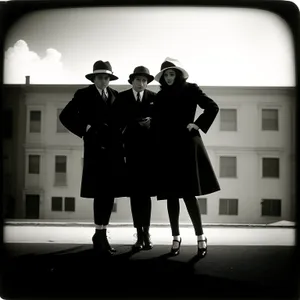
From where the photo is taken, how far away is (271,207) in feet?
6.34

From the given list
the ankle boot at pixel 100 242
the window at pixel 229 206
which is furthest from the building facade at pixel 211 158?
the ankle boot at pixel 100 242

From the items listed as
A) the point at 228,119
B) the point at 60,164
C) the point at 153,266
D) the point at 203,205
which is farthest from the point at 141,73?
the point at 153,266

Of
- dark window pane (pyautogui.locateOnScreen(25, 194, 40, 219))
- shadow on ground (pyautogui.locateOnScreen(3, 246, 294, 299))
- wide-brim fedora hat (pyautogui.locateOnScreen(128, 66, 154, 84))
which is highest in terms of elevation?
wide-brim fedora hat (pyautogui.locateOnScreen(128, 66, 154, 84))

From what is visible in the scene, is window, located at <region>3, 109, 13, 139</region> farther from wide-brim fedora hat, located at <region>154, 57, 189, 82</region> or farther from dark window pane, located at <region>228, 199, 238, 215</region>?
dark window pane, located at <region>228, 199, 238, 215</region>

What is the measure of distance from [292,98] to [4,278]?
1619 mm

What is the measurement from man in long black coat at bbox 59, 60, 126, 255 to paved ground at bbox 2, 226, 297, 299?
0.10m

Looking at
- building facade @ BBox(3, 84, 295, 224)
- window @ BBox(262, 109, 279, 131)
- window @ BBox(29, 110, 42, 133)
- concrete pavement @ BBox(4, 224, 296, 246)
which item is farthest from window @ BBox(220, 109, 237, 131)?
window @ BBox(29, 110, 42, 133)

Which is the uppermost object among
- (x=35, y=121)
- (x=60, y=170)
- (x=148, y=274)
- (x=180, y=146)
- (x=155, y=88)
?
(x=155, y=88)

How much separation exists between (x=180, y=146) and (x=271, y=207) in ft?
1.71

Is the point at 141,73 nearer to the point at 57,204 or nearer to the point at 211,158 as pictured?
the point at 211,158

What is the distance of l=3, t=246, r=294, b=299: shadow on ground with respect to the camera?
1.94 metres

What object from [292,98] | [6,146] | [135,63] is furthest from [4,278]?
[292,98]

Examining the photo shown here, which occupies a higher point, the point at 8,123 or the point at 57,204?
the point at 8,123

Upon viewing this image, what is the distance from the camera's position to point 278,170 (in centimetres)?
191
